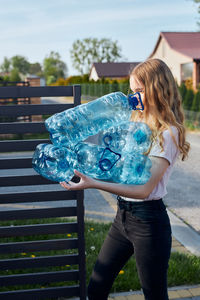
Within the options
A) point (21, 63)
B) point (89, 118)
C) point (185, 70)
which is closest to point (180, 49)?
point (185, 70)

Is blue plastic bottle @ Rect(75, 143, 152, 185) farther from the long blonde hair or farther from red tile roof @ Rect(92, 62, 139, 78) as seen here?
red tile roof @ Rect(92, 62, 139, 78)

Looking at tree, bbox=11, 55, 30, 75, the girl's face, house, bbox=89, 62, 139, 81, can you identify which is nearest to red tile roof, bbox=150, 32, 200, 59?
the girl's face

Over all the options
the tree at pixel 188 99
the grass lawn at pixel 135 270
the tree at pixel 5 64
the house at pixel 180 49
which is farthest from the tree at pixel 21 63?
the grass lawn at pixel 135 270

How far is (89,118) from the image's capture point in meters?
2.38

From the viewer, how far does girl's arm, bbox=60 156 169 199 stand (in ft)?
6.69

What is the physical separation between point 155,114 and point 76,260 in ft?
4.97

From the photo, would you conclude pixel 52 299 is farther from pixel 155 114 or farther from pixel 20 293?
pixel 155 114

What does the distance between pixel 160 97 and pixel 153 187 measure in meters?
0.49

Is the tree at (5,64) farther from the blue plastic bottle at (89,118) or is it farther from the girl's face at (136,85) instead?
the girl's face at (136,85)

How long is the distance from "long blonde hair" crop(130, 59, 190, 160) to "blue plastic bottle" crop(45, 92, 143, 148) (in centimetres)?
8

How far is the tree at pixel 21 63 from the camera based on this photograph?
6540 inches

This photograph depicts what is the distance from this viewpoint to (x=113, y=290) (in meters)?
3.57

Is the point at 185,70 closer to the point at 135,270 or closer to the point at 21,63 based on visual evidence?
the point at 135,270

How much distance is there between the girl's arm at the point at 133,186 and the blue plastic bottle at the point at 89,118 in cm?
28
